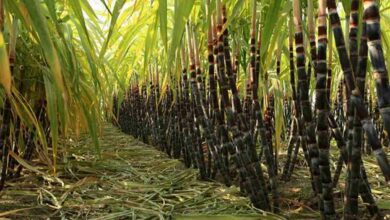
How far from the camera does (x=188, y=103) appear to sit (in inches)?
80.5

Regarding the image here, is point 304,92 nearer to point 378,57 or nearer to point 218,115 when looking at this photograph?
point 378,57

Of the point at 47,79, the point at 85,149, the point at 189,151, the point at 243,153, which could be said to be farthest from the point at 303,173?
the point at 85,149

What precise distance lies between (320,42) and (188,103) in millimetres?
1215

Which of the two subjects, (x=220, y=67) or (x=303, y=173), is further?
(x=303, y=173)

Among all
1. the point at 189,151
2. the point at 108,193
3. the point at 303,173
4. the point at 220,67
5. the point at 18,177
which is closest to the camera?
the point at 220,67

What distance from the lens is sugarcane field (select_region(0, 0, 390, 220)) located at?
864mm

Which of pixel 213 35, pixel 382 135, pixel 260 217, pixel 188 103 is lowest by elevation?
pixel 260 217

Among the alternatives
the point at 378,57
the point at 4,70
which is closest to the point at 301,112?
the point at 378,57

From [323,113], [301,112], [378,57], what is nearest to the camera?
[378,57]

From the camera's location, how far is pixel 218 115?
1.48 meters

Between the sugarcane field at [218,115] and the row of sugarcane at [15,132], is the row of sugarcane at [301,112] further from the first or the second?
the row of sugarcane at [15,132]

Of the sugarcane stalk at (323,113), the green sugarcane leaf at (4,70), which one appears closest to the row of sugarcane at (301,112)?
the sugarcane stalk at (323,113)

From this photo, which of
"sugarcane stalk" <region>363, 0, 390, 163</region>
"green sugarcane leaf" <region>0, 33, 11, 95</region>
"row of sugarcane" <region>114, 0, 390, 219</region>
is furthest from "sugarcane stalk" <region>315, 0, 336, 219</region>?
"green sugarcane leaf" <region>0, 33, 11, 95</region>

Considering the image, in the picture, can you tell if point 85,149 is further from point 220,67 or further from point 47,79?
point 220,67
